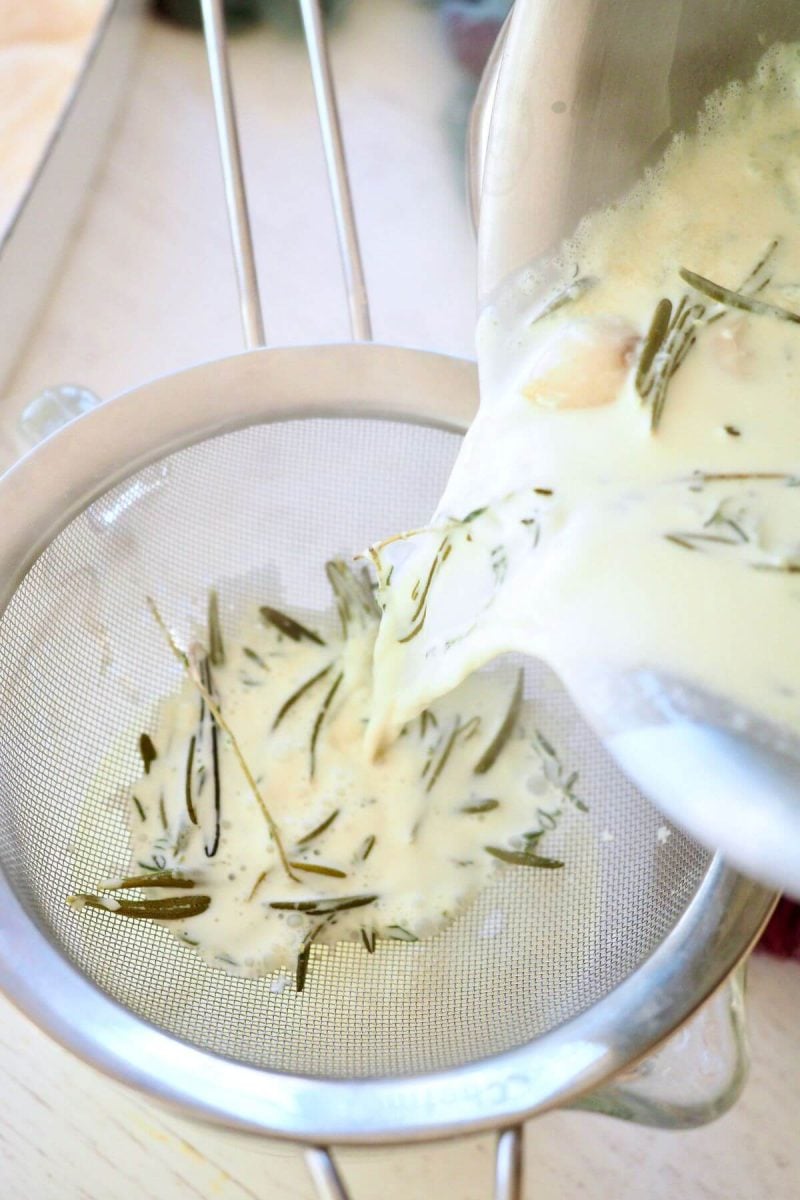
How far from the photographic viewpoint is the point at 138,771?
1.24 metres

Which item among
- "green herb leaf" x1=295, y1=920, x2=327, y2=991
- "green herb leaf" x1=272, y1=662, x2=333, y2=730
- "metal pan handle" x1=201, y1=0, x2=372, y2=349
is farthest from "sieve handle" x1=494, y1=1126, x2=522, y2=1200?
"metal pan handle" x1=201, y1=0, x2=372, y2=349

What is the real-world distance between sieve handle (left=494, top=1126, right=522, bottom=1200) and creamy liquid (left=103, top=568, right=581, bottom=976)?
311 millimetres

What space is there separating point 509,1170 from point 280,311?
113 centimetres

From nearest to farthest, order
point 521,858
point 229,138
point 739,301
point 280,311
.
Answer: point 739,301 < point 229,138 < point 521,858 < point 280,311

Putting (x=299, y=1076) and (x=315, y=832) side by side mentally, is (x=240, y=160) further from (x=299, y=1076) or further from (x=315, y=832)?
(x=299, y=1076)

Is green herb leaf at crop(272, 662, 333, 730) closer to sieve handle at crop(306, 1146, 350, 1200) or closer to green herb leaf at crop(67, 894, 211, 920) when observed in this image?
green herb leaf at crop(67, 894, 211, 920)

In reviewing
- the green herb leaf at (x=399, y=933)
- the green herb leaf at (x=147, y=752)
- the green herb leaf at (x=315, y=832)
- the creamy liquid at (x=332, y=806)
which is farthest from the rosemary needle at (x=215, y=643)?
the green herb leaf at (x=399, y=933)

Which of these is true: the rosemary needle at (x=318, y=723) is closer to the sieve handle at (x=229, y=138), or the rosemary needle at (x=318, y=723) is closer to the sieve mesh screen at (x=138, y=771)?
the sieve mesh screen at (x=138, y=771)

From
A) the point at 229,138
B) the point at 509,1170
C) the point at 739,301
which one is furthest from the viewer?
the point at 229,138

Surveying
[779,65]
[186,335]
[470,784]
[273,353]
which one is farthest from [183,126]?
[470,784]

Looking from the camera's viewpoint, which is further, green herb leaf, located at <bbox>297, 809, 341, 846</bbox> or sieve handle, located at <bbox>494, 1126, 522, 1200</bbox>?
green herb leaf, located at <bbox>297, 809, 341, 846</bbox>

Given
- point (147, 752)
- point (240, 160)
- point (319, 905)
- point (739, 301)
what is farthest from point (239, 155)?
point (319, 905)

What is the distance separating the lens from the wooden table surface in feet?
3.70

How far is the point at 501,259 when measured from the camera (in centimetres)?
99
